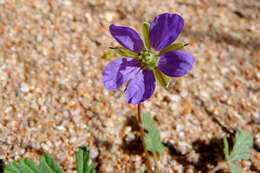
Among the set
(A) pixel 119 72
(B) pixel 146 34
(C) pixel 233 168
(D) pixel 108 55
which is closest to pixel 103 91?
(D) pixel 108 55

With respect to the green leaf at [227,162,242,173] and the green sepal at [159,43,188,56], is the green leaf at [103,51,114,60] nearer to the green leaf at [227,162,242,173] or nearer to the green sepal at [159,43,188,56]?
the green sepal at [159,43,188,56]

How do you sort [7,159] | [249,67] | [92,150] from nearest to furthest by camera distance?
[7,159], [92,150], [249,67]

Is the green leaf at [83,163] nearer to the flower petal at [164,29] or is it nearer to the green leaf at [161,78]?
the green leaf at [161,78]

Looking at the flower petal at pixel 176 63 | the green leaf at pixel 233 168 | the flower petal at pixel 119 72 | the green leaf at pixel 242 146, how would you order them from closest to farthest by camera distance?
the flower petal at pixel 176 63, the flower petal at pixel 119 72, the green leaf at pixel 233 168, the green leaf at pixel 242 146

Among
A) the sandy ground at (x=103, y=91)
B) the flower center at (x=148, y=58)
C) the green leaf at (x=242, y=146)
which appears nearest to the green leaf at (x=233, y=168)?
the green leaf at (x=242, y=146)

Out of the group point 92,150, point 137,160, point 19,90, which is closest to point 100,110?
point 92,150

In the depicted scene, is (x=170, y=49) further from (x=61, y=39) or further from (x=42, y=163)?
(x=61, y=39)

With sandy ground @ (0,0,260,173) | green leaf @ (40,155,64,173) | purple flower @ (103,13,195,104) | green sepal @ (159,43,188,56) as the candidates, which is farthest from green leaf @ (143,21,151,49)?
green leaf @ (40,155,64,173)
